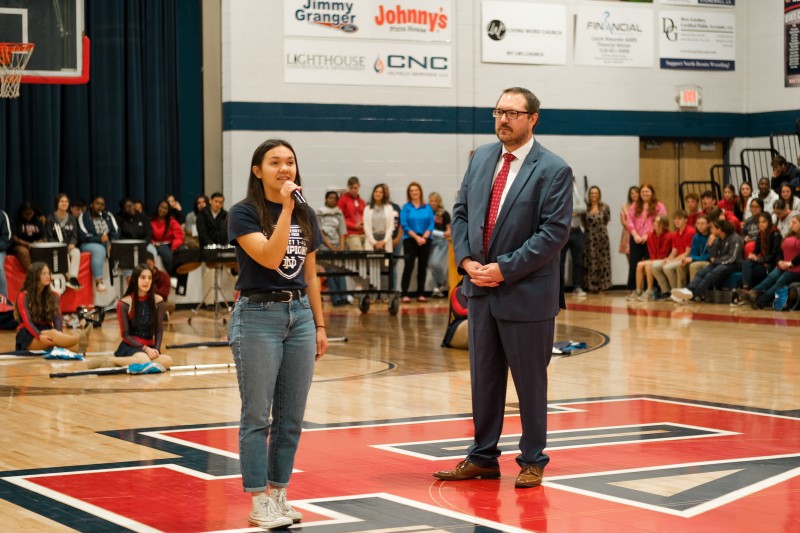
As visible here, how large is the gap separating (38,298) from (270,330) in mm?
7814

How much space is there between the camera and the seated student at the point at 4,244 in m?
15.5

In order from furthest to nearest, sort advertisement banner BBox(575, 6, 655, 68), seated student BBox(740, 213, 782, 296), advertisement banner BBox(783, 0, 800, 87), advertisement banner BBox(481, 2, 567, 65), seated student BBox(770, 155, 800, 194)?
advertisement banner BBox(783, 0, 800, 87)
advertisement banner BBox(575, 6, 655, 68)
advertisement banner BBox(481, 2, 567, 65)
seated student BBox(770, 155, 800, 194)
seated student BBox(740, 213, 782, 296)

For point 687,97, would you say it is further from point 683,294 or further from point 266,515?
point 266,515

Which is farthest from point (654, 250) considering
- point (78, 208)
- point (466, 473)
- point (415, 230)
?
point (466, 473)

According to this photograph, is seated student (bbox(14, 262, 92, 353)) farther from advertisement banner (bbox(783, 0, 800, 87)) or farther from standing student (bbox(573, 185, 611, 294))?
advertisement banner (bbox(783, 0, 800, 87))

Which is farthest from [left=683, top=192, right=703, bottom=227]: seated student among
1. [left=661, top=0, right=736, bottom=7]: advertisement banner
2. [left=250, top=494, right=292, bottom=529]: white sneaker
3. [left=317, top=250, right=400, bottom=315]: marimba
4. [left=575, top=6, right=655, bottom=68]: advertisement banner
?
[left=250, top=494, right=292, bottom=529]: white sneaker

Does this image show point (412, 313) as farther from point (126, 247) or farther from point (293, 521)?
point (293, 521)

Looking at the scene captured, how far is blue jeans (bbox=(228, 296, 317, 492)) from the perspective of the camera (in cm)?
490

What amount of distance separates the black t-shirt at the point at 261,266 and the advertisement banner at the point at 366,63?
44.6 feet

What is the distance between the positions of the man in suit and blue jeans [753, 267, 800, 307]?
11386 mm

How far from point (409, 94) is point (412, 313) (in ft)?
14.0

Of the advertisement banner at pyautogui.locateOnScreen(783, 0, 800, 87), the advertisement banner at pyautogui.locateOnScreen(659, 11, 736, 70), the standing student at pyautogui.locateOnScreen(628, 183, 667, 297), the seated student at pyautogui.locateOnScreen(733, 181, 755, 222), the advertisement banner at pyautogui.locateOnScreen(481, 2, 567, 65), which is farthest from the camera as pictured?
the advertisement banner at pyautogui.locateOnScreen(659, 11, 736, 70)

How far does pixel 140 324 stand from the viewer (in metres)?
10.8

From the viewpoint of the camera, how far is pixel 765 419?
772cm
